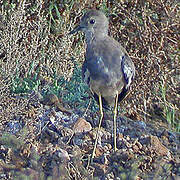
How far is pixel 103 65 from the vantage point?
4.16m

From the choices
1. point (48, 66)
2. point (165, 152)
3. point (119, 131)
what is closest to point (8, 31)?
point (48, 66)

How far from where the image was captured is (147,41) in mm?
5535

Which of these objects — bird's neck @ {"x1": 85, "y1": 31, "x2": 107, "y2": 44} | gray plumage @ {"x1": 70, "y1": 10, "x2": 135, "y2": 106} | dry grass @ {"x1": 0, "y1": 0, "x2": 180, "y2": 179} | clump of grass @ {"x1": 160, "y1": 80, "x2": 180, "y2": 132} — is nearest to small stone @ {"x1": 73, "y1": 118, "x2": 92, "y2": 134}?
gray plumage @ {"x1": 70, "y1": 10, "x2": 135, "y2": 106}

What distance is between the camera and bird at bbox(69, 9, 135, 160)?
4.17m

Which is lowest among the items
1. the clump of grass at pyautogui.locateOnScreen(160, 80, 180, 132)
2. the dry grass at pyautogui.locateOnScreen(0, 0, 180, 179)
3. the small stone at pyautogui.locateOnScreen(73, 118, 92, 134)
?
the clump of grass at pyautogui.locateOnScreen(160, 80, 180, 132)

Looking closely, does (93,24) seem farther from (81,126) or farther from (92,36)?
(81,126)

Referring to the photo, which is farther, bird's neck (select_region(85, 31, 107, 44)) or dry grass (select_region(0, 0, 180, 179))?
dry grass (select_region(0, 0, 180, 179))

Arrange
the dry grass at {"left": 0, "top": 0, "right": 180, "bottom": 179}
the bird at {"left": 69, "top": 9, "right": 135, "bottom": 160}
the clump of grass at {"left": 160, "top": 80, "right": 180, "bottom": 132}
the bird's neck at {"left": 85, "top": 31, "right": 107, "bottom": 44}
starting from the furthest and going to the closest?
the clump of grass at {"left": 160, "top": 80, "right": 180, "bottom": 132} → the dry grass at {"left": 0, "top": 0, "right": 180, "bottom": 179} → the bird's neck at {"left": 85, "top": 31, "right": 107, "bottom": 44} → the bird at {"left": 69, "top": 9, "right": 135, "bottom": 160}

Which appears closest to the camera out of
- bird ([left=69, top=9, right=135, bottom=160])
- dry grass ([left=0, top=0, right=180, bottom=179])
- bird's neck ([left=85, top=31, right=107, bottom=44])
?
bird ([left=69, top=9, right=135, bottom=160])

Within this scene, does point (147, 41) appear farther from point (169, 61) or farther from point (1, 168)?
point (1, 168)

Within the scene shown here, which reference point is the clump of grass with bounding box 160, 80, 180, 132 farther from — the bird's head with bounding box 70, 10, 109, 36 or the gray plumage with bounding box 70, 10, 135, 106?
the bird's head with bounding box 70, 10, 109, 36

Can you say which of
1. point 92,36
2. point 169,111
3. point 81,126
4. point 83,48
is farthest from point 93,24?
point 169,111

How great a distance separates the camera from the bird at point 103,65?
417 cm

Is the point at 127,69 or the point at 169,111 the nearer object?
the point at 127,69
